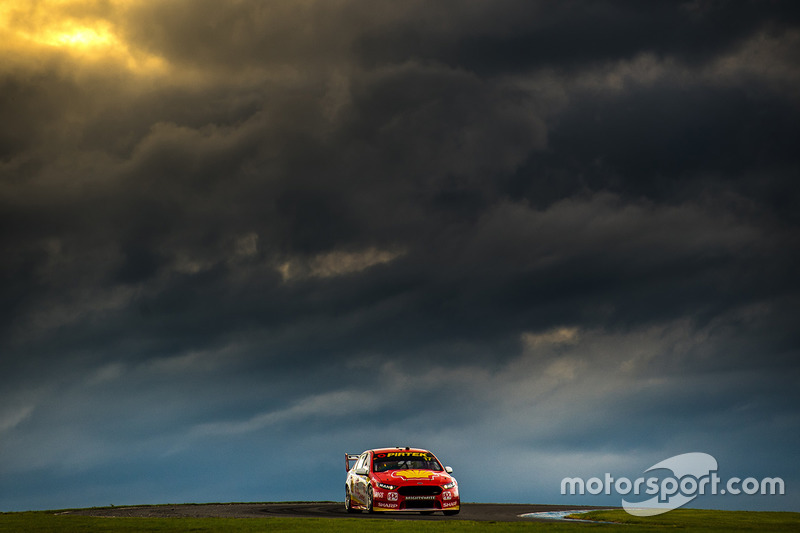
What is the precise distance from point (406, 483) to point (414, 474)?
1.52 feet

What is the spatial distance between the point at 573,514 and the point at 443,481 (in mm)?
4204

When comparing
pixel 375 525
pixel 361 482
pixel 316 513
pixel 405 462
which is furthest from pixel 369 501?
pixel 375 525

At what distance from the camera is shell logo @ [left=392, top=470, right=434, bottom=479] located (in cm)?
2694

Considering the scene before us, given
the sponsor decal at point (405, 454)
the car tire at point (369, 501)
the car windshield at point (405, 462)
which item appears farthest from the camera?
the sponsor decal at point (405, 454)

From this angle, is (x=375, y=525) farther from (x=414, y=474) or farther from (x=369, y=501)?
(x=369, y=501)

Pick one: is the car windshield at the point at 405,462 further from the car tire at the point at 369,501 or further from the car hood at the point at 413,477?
the car tire at the point at 369,501

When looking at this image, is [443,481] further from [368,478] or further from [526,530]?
[526,530]

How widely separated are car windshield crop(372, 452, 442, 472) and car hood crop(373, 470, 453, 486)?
329mm

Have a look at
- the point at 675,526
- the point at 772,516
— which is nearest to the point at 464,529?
the point at 675,526

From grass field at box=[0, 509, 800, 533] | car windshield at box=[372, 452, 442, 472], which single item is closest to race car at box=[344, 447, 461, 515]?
car windshield at box=[372, 452, 442, 472]

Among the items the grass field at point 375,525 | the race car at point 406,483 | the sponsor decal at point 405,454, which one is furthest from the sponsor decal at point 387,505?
the grass field at point 375,525

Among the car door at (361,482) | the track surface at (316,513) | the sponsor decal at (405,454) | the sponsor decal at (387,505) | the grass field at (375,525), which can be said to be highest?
the sponsor decal at (405,454)

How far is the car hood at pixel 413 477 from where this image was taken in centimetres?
2678

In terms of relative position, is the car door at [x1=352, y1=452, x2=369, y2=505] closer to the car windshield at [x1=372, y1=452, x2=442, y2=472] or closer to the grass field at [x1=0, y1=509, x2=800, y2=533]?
the car windshield at [x1=372, y1=452, x2=442, y2=472]
